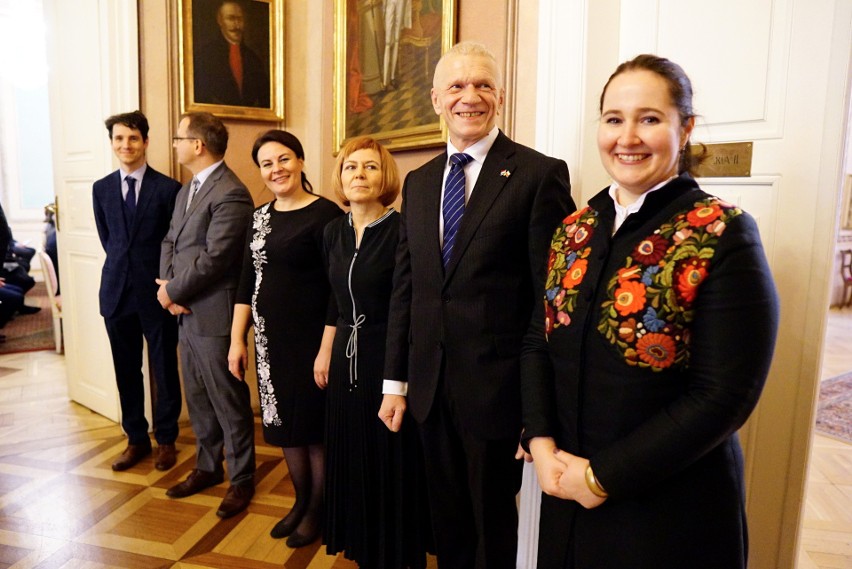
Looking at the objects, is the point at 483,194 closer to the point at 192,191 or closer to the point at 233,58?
the point at 192,191

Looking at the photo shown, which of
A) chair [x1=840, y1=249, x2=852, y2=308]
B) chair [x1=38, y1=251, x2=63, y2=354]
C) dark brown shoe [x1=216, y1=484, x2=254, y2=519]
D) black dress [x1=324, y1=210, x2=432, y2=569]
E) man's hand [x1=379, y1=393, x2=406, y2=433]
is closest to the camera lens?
man's hand [x1=379, y1=393, x2=406, y2=433]

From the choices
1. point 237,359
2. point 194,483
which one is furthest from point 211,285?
point 194,483

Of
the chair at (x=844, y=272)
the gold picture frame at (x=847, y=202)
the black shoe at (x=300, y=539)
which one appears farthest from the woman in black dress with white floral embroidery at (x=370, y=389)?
the chair at (x=844, y=272)

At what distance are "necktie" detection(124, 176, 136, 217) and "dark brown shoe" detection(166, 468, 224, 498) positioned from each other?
4.40ft

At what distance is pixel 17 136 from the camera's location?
8.97 metres

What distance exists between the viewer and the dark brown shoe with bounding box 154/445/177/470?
294cm

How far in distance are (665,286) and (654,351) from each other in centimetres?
12

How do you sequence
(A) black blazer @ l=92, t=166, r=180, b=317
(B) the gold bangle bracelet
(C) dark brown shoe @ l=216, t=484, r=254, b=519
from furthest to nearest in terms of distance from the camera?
(A) black blazer @ l=92, t=166, r=180, b=317 → (C) dark brown shoe @ l=216, t=484, r=254, b=519 → (B) the gold bangle bracelet

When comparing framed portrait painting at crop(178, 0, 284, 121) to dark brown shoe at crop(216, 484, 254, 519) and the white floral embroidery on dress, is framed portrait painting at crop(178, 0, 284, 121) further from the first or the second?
dark brown shoe at crop(216, 484, 254, 519)

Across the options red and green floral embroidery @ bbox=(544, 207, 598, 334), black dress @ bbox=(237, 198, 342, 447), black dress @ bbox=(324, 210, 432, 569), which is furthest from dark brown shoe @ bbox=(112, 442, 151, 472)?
red and green floral embroidery @ bbox=(544, 207, 598, 334)

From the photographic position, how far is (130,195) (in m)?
2.91

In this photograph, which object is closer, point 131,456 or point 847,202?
point 131,456

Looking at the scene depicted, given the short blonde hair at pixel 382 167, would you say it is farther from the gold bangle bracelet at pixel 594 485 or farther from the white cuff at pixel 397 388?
the gold bangle bracelet at pixel 594 485

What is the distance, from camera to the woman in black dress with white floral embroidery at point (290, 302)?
2.18 metres
